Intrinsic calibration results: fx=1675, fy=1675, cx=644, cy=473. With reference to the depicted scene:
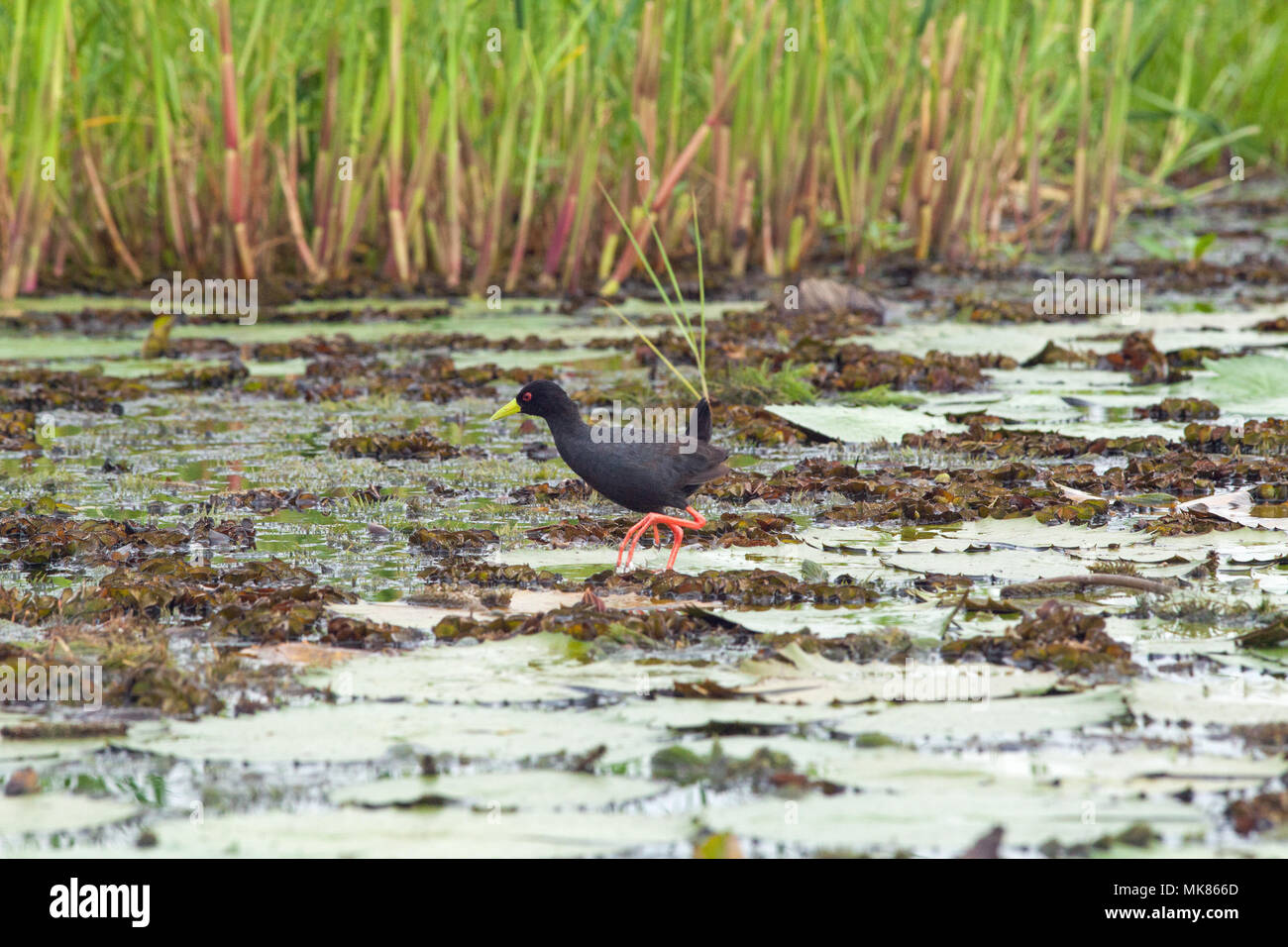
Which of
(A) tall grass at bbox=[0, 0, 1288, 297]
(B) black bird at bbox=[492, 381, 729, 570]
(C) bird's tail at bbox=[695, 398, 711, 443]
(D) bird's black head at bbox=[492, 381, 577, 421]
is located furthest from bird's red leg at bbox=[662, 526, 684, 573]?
(A) tall grass at bbox=[0, 0, 1288, 297]

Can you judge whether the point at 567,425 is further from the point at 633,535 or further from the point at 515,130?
the point at 515,130

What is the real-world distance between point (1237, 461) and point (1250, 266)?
692 cm

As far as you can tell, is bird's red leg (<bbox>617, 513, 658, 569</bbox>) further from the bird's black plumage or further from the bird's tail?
the bird's tail

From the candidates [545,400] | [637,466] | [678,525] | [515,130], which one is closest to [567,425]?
[545,400]

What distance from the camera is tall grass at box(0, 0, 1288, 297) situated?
391 inches

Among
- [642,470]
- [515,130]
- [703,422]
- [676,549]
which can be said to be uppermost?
[515,130]

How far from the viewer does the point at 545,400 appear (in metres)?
5.19

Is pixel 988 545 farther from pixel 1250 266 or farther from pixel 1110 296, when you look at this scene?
pixel 1250 266

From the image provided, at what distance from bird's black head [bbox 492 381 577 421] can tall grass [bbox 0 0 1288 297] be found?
459cm

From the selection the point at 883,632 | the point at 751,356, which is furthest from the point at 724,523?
the point at 751,356

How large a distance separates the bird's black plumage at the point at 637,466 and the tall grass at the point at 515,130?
4897 millimetres

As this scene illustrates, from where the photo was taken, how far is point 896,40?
38.6 ft

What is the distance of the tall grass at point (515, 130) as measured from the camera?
32.6ft

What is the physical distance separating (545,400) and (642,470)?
54 cm
